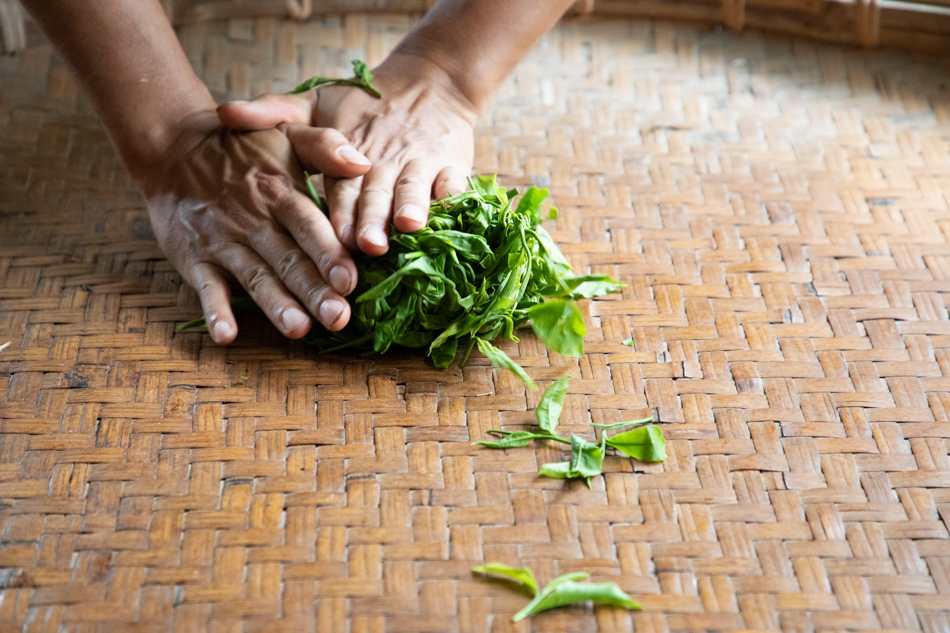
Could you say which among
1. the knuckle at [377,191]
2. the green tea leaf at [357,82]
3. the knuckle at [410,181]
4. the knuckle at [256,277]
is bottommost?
the knuckle at [256,277]

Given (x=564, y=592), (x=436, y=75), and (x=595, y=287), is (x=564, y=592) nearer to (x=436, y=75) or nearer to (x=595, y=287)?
(x=595, y=287)

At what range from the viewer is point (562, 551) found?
89 cm

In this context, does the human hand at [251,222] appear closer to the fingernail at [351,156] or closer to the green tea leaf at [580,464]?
the fingernail at [351,156]

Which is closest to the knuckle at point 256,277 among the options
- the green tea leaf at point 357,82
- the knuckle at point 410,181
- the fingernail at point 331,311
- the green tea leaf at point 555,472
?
the fingernail at point 331,311

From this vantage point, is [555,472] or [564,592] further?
[555,472]

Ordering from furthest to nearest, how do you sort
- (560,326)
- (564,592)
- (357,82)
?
(357,82)
(560,326)
(564,592)

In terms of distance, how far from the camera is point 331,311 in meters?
1.06

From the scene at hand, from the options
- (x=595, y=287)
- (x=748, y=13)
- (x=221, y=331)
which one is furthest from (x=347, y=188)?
(x=748, y=13)

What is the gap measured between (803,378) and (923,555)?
26 centimetres

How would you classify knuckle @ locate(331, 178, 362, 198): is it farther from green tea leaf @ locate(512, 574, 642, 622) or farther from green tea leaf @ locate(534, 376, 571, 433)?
green tea leaf @ locate(512, 574, 642, 622)

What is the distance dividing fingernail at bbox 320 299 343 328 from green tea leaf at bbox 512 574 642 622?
0.42m

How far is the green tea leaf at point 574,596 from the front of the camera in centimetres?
84

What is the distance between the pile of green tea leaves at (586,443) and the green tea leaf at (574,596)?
0.14 m

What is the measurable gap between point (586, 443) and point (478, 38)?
706 mm
